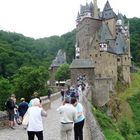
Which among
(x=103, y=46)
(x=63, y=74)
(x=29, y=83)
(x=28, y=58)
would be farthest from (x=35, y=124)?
(x=28, y=58)

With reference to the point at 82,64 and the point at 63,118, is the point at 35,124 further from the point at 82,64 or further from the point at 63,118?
the point at 82,64

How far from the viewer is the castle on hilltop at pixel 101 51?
231 ft

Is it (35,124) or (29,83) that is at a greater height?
(35,124)

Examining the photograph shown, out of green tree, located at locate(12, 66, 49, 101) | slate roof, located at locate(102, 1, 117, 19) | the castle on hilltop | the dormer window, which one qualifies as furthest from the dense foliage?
slate roof, located at locate(102, 1, 117, 19)

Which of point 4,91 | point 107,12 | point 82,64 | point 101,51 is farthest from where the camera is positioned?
point 107,12

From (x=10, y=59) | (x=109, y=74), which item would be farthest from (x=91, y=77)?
(x=10, y=59)

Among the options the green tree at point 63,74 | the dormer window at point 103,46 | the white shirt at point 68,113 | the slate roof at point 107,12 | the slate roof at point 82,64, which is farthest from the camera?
the green tree at point 63,74

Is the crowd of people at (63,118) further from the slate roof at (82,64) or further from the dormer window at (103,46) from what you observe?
the dormer window at (103,46)

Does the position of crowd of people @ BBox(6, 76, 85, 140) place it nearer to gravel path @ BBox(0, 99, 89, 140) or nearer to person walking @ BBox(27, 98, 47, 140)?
person walking @ BBox(27, 98, 47, 140)

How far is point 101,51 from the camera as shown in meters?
76.6

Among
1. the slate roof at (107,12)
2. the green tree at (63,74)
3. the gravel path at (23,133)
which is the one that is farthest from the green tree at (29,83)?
the gravel path at (23,133)

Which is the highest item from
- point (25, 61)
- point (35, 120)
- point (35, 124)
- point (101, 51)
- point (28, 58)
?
point (28, 58)

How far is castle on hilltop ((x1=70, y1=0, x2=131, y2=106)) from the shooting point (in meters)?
70.4

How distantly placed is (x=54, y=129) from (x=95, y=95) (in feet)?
150
